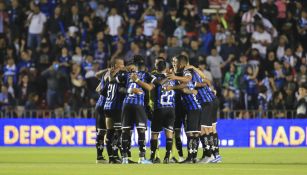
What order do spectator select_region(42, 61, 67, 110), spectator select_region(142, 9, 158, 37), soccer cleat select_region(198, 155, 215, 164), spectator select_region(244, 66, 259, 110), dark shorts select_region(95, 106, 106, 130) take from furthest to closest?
spectator select_region(142, 9, 158, 37)
spectator select_region(42, 61, 67, 110)
spectator select_region(244, 66, 259, 110)
soccer cleat select_region(198, 155, 215, 164)
dark shorts select_region(95, 106, 106, 130)

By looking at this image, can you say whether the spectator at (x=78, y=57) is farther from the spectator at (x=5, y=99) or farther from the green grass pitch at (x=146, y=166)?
the green grass pitch at (x=146, y=166)

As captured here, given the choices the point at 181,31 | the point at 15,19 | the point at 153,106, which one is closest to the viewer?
the point at 153,106

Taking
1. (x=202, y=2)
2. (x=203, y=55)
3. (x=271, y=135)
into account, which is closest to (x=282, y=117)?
(x=271, y=135)

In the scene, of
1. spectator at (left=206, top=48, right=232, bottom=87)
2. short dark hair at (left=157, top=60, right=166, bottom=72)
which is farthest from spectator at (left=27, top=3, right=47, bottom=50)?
short dark hair at (left=157, top=60, right=166, bottom=72)

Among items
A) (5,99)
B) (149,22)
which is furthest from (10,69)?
(149,22)

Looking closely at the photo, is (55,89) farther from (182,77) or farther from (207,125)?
(182,77)

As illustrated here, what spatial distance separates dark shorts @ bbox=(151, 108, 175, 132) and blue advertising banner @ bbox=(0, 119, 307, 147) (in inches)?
364

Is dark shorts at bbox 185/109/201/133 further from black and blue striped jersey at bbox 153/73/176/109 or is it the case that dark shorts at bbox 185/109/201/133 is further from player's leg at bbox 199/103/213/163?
player's leg at bbox 199/103/213/163

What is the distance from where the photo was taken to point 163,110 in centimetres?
2345

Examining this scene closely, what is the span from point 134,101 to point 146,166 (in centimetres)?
185

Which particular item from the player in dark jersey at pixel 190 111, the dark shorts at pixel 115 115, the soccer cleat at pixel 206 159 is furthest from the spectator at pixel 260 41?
the dark shorts at pixel 115 115

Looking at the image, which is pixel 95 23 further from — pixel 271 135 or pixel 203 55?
pixel 271 135

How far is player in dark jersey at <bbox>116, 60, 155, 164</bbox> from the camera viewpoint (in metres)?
23.0

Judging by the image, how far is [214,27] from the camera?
35031 mm
